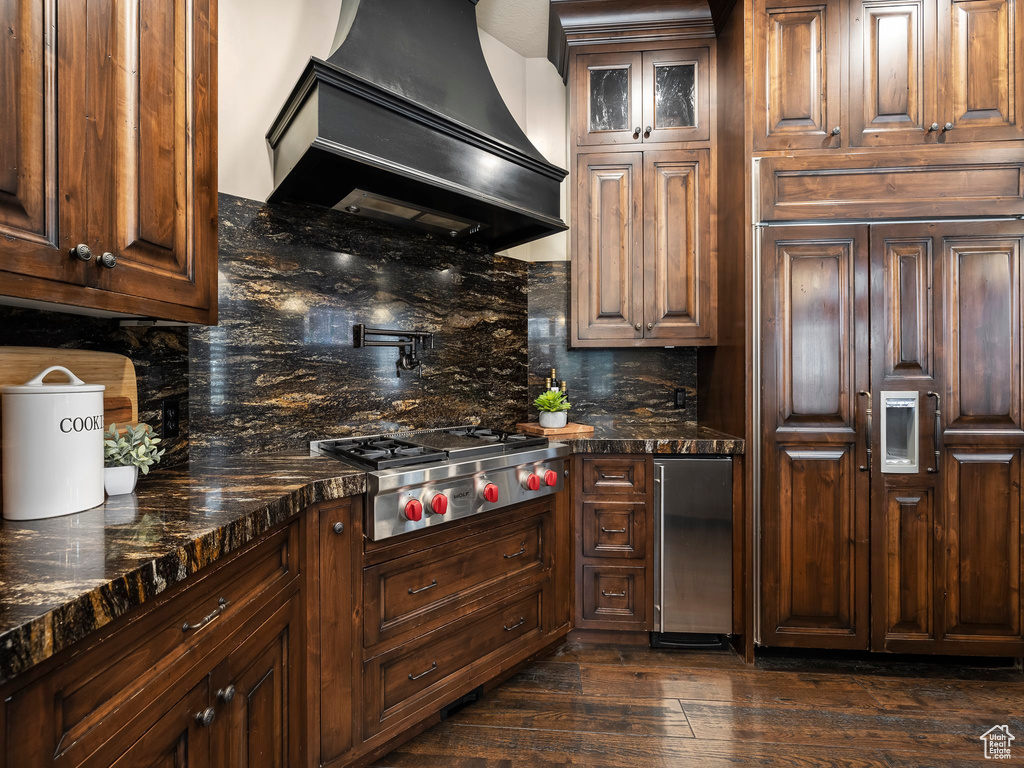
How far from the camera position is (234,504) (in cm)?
111

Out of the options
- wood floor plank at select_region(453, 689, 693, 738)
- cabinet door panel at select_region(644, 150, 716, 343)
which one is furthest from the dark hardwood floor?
cabinet door panel at select_region(644, 150, 716, 343)

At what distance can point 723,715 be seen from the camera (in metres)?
1.80

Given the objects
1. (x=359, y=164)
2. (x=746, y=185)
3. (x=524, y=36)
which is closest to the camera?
(x=359, y=164)

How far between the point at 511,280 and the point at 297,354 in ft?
4.13

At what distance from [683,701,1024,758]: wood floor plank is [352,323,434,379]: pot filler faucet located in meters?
1.81

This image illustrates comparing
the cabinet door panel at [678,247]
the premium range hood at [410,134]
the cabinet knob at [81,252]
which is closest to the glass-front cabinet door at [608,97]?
the cabinet door panel at [678,247]

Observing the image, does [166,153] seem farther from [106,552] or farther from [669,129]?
[669,129]

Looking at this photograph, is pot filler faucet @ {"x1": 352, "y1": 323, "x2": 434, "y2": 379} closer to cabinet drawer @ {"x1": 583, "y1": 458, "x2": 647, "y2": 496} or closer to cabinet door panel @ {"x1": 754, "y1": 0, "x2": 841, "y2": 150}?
cabinet drawer @ {"x1": 583, "y1": 458, "x2": 647, "y2": 496}

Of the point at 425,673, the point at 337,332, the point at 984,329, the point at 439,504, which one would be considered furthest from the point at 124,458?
the point at 984,329

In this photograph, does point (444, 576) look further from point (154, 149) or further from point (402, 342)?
point (154, 149)

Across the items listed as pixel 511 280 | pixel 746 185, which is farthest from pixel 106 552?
pixel 746 185

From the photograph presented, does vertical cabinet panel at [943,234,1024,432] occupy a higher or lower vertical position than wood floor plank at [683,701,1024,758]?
higher

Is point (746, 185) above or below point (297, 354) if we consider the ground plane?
above

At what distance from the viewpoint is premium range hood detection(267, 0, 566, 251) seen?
152 cm
